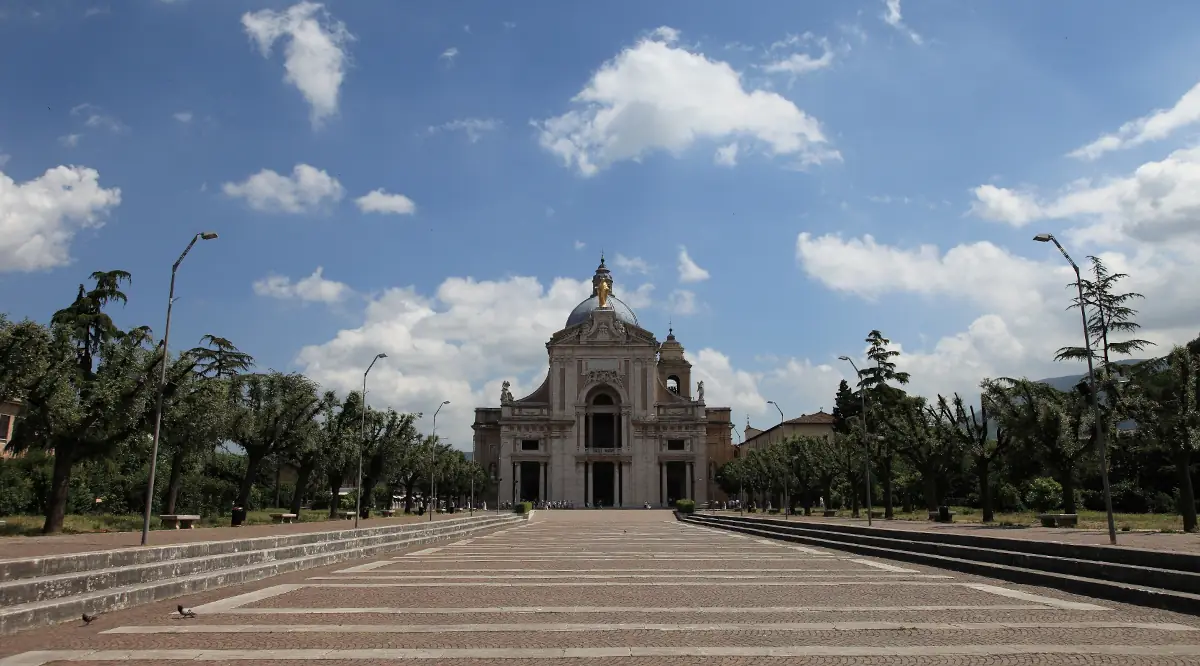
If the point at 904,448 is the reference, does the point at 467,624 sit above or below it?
below

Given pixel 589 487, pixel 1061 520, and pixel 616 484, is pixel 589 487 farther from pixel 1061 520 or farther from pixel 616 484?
pixel 1061 520

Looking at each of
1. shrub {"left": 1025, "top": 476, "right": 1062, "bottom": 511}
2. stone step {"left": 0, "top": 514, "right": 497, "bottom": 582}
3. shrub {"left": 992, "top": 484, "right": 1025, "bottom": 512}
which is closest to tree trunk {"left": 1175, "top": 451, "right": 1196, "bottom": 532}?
shrub {"left": 1025, "top": 476, "right": 1062, "bottom": 511}

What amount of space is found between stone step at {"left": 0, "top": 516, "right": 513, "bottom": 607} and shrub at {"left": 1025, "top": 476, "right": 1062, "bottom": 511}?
140ft

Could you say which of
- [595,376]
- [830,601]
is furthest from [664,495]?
[830,601]

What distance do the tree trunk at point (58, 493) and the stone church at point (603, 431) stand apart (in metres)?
72.7

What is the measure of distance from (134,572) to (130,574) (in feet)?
0.29

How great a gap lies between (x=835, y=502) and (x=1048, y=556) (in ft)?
207

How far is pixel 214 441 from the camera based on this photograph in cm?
3650

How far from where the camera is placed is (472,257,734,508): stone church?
3976 inches

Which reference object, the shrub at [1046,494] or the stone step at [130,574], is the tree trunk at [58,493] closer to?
the stone step at [130,574]

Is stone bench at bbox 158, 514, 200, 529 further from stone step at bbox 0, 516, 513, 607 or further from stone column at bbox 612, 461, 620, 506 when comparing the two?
stone column at bbox 612, 461, 620, 506

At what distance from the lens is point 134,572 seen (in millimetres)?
13719

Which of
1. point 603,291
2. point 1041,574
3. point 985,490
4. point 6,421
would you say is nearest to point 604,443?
point 603,291

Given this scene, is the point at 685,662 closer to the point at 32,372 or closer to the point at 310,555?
the point at 310,555
